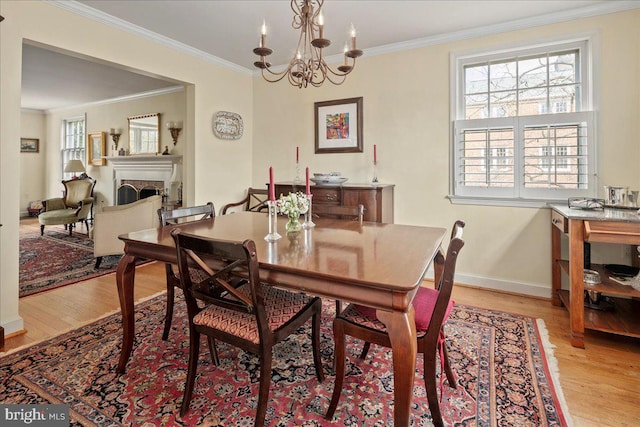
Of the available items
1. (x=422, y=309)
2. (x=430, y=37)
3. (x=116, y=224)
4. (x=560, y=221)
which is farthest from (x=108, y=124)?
(x=560, y=221)

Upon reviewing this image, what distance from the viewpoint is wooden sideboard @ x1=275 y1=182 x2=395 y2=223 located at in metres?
3.21

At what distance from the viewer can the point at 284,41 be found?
344 cm

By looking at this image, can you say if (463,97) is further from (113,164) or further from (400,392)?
(113,164)

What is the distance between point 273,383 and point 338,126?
2.91 metres

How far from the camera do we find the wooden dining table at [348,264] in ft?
3.80

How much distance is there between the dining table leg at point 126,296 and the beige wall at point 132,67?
1203 millimetres

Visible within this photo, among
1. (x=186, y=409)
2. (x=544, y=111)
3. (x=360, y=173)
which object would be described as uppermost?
(x=544, y=111)

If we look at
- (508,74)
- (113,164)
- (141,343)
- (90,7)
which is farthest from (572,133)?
(113,164)

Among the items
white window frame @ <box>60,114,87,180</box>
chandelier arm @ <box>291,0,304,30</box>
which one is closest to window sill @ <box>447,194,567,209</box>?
chandelier arm @ <box>291,0,304,30</box>

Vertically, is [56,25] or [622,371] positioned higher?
[56,25]

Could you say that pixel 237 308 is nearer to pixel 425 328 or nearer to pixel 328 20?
pixel 425 328

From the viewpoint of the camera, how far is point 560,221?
8.21ft

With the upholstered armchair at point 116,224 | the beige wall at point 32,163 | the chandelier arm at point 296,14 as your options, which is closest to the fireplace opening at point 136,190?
the upholstered armchair at point 116,224

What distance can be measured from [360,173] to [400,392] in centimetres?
287
